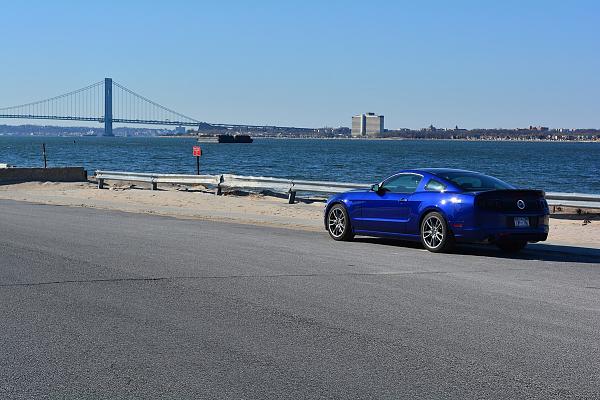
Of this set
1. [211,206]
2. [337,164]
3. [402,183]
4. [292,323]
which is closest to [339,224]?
[402,183]

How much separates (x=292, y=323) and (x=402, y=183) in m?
7.11

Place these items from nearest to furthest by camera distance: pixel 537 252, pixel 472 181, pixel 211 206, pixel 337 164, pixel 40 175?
1. pixel 472 181
2. pixel 537 252
3. pixel 211 206
4. pixel 40 175
5. pixel 337 164

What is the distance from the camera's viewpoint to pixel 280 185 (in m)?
27.7

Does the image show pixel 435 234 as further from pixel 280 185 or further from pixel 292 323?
pixel 280 185

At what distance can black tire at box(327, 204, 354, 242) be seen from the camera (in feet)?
50.4

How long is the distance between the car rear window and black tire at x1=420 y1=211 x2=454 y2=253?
25.4 inches

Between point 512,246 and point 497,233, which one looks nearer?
point 497,233

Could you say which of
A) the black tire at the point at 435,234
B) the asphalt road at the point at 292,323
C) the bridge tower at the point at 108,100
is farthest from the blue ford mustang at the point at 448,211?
the bridge tower at the point at 108,100

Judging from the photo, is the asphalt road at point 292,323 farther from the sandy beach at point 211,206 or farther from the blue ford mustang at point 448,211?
the sandy beach at point 211,206

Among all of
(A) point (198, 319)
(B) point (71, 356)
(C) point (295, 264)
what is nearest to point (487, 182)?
(C) point (295, 264)

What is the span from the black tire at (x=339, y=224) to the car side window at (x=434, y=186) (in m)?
1.80

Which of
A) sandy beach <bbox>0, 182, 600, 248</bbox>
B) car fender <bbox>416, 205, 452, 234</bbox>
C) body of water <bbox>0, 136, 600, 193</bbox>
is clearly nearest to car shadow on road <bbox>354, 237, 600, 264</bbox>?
car fender <bbox>416, 205, 452, 234</bbox>

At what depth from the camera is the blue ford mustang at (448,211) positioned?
13.2 m

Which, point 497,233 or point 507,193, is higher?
point 507,193
